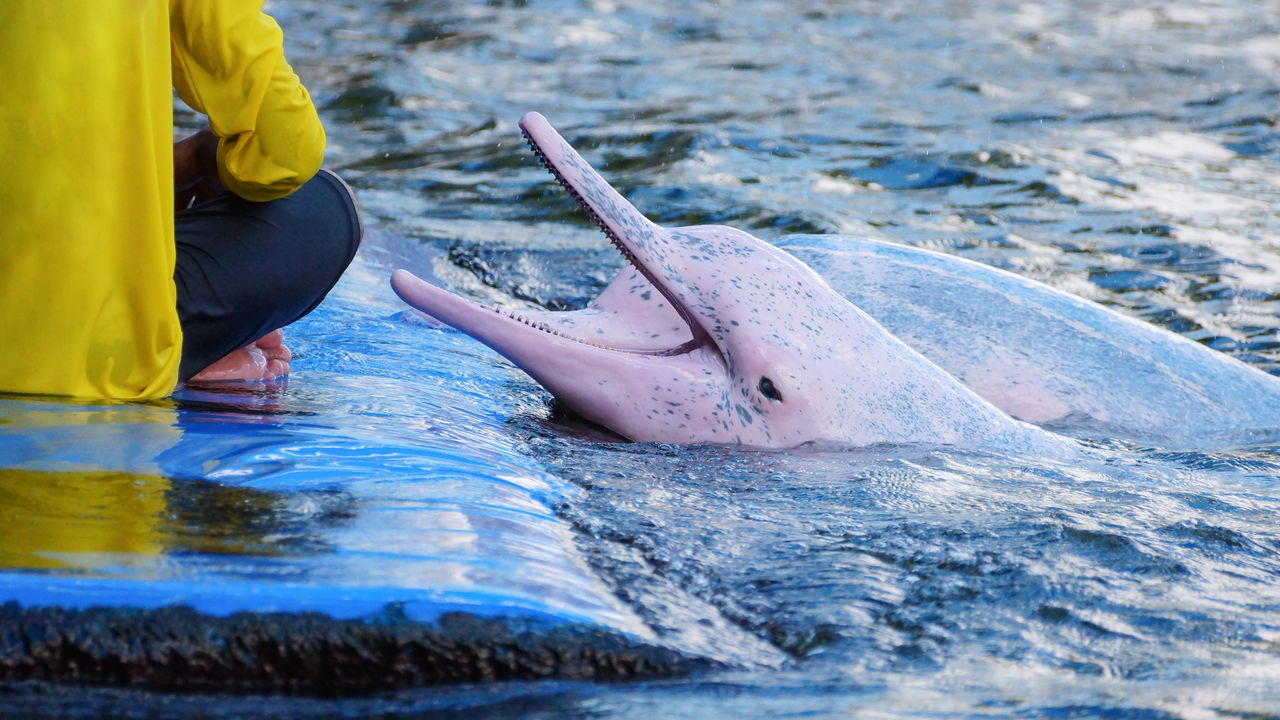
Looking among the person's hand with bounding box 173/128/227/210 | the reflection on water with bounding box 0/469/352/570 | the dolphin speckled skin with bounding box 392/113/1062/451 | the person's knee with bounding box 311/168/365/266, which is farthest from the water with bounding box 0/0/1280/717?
the person's hand with bounding box 173/128/227/210

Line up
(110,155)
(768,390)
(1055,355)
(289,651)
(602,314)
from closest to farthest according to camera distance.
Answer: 1. (289,651)
2. (110,155)
3. (768,390)
4. (602,314)
5. (1055,355)

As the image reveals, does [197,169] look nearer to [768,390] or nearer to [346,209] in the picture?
[346,209]

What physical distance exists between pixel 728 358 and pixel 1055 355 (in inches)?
64.3

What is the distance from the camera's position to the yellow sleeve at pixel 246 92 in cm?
289

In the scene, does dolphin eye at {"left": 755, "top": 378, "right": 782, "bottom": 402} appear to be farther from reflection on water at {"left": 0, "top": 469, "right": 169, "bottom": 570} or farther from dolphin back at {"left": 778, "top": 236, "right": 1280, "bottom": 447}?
reflection on water at {"left": 0, "top": 469, "right": 169, "bottom": 570}

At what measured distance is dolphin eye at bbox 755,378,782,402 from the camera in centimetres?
397

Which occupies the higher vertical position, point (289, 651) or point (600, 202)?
point (600, 202)

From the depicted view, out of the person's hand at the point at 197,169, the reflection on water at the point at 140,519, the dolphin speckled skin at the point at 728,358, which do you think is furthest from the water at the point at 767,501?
the person's hand at the point at 197,169

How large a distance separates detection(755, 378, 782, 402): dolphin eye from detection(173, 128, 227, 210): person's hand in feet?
4.87

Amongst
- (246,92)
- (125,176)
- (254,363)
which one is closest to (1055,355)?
(254,363)

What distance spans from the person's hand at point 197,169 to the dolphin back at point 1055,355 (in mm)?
2594

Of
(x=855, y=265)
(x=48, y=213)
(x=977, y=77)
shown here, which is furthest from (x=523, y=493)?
(x=977, y=77)

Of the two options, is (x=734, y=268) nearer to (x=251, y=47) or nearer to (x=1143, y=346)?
(x=251, y=47)

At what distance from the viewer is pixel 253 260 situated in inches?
132
